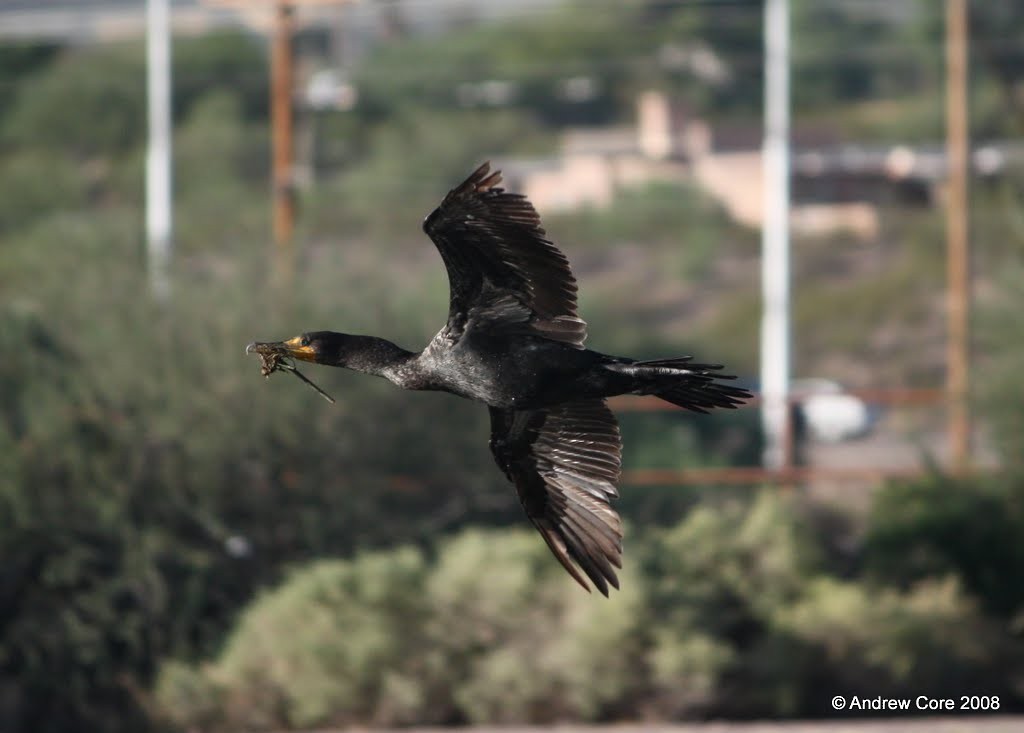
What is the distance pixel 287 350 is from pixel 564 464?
148 cm

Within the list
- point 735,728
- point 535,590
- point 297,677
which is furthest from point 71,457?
point 735,728

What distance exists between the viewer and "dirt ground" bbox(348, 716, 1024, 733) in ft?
41.5

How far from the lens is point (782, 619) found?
45.4 ft

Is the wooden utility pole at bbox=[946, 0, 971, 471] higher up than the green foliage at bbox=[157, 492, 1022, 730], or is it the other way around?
the wooden utility pole at bbox=[946, 0, 971, 471]

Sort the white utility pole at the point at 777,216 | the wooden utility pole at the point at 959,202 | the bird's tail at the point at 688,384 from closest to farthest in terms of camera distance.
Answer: the bird's tail at the point at 688,384
the wooden utility pole at the point at 959,202
the white utility pole at the point at 777,216

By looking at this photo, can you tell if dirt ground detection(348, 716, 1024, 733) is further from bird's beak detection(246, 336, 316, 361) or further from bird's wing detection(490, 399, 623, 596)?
bird's beak detection(246, 336, 316, 361)

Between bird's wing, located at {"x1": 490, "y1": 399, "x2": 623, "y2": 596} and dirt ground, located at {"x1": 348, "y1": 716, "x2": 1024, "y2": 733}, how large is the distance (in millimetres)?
4821

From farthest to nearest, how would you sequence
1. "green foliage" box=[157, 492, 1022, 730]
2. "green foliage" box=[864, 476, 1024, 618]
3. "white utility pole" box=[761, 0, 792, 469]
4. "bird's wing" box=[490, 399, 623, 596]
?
"white utility pole" box=[761, 0, 792, 469]
"green foliage" box=[864, 476, 1024, 618]
"green foliage" box=[157, 492, 1022, 730]
"bird's wing" box=[490, 399, 623, 596]

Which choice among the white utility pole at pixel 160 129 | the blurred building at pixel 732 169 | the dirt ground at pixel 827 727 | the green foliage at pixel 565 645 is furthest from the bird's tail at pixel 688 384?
the blurred building at pixel 732 169

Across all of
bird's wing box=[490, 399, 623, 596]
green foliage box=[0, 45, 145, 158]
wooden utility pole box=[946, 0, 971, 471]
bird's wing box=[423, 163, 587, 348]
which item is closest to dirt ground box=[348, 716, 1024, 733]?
bird's wing box=[490, 399, 623, 596]

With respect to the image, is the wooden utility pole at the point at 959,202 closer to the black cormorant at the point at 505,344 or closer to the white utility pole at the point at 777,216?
the white utility pole at the point at 777,216

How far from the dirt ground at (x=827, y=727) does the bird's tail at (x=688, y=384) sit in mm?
5540

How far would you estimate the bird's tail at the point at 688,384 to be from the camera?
7.18 meters

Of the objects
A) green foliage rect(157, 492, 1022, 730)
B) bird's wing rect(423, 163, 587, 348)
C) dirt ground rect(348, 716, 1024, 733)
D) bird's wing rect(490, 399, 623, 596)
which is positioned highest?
bird's wing rect(423, 163, 587, 348)
